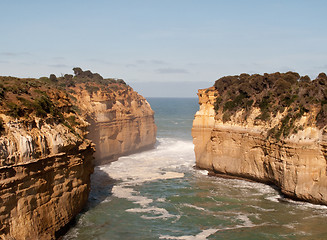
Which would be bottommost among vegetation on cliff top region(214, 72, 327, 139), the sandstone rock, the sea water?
the sea water

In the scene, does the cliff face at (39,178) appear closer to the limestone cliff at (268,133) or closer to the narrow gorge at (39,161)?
the narrow gorge at (39,161)

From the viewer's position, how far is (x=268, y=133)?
29281 millimetres

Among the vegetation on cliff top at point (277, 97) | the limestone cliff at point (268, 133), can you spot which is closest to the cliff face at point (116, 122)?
the limestone cliff at point (268, 133)

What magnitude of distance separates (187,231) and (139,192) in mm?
7933

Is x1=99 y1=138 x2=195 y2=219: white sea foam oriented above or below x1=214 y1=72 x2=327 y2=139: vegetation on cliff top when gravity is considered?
below

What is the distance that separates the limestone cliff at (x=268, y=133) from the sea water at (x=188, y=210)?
1.20 metres

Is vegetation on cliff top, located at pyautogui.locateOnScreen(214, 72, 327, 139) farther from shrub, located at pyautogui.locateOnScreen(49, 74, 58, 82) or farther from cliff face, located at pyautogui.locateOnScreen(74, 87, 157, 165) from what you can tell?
shrub, located at pyautogui.locateOnScreen(49, 74, 58, 82)

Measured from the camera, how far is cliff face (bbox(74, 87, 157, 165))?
40562 mm

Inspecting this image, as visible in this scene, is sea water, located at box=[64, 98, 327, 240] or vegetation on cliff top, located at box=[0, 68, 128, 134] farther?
sea water, located at box=[64, 98, 327, 240]

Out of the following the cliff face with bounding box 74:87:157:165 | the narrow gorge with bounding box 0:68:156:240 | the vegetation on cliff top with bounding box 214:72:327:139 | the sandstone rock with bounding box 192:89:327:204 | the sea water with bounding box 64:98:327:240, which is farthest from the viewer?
the cliff face with bounding box 74:87:157:165

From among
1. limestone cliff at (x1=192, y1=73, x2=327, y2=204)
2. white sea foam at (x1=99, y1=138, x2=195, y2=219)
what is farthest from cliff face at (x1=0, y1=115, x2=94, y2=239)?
limestone cliff at (x1=192, y1=73, x2=327, y2=204)

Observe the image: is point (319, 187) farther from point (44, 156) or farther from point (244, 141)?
point (44, 156)

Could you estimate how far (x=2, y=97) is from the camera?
1916 centimetres

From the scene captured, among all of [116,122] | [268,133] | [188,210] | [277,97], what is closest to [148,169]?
[116,122]
